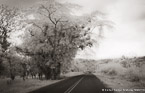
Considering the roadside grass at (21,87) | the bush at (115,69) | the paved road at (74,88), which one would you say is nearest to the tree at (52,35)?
the roadside grass at (21,87)

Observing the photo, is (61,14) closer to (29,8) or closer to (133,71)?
(29,8)

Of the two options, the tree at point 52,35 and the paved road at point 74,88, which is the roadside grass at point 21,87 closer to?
the paved road at point 74,88

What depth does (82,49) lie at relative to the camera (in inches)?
1341

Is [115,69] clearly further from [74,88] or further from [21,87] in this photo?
[21,87]

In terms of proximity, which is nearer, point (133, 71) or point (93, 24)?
point (133, 71)

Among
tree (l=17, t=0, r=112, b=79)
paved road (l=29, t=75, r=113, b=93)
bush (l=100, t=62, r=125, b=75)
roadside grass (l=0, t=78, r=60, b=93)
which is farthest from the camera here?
bush (l=100, t=62, r=125, b=75)

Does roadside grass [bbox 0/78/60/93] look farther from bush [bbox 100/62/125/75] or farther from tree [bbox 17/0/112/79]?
bush [bbox 100/62/125/75]

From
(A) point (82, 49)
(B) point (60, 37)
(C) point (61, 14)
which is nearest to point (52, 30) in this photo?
(B) point (60, 37)

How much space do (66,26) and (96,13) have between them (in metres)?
7.17

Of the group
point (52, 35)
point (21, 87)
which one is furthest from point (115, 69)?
point (21, 87)

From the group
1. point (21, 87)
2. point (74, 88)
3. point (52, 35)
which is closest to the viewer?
point (74, 88)

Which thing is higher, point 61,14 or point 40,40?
point 61,14

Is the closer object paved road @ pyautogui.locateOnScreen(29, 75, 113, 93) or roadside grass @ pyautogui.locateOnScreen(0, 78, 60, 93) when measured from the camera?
paved road @ pyautogui.locateOnScreen(29, 75, 113, 93)

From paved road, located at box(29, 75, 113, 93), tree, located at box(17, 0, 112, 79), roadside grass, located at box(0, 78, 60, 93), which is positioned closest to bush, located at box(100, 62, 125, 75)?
tree, located at box(17, 0, 112, 79)
